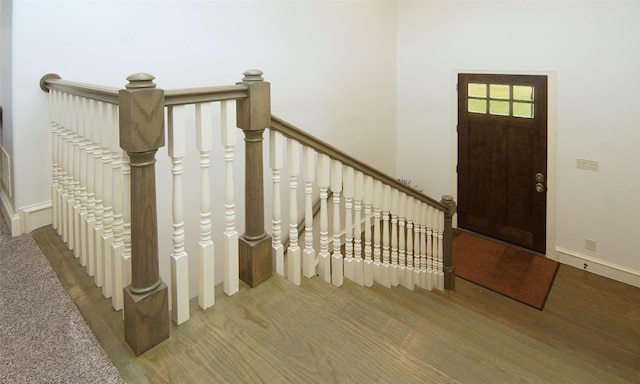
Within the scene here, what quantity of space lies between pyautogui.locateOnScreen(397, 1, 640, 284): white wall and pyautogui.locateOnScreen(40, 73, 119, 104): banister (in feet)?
14.9

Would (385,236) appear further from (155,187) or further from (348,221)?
(155,187)

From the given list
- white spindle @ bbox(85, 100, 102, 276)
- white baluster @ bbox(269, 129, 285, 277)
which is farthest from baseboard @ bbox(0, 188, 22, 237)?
white baluster @ bbox(269, 129, 285, 277)

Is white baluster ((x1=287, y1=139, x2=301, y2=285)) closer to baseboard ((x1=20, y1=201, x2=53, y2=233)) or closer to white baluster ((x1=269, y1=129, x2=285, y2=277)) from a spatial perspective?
white baluster ((x1=269, y1=129, x2=285, y2=277))

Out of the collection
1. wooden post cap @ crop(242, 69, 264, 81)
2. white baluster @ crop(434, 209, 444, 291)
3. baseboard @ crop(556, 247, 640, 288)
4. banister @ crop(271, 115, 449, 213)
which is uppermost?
wooden post cap @ crop(242, 69, 264, 81)

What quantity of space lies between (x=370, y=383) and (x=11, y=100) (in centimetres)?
252

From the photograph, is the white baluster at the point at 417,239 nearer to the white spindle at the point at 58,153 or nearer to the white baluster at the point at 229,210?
the white baluster at the point at 229,210

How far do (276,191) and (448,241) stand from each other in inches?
94.4

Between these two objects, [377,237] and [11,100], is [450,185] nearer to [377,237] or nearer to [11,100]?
[377,237]

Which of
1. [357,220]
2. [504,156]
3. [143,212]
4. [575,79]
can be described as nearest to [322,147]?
[357,220]

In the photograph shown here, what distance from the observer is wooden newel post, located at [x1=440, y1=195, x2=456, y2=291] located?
373 centimetres

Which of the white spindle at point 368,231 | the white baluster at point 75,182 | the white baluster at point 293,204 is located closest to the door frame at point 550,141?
the white spindle at point 368,231

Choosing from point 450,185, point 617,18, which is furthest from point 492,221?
point 617,18

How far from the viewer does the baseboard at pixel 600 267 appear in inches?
168

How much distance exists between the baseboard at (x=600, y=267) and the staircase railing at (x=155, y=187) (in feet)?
11.1
